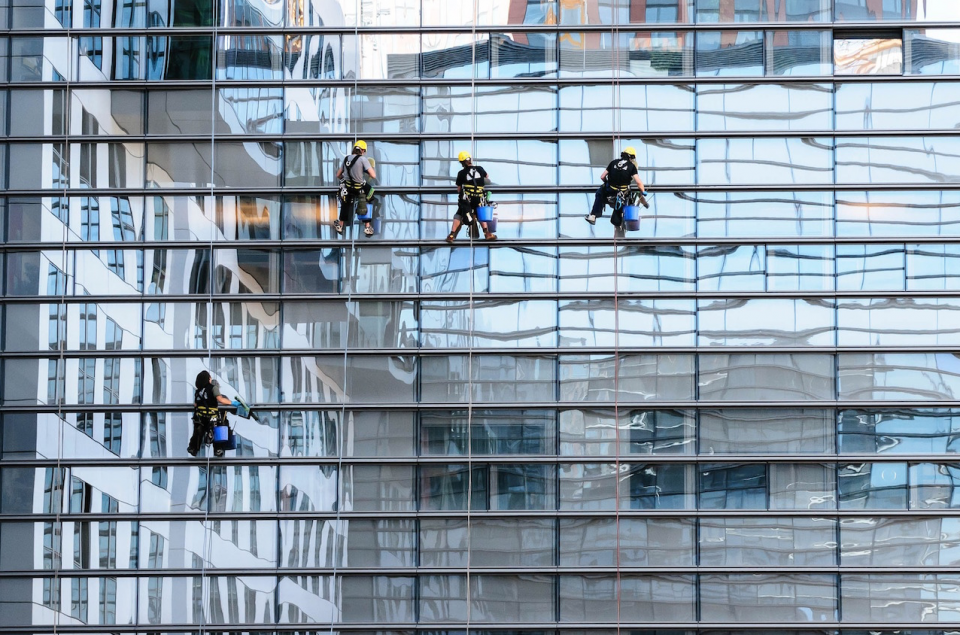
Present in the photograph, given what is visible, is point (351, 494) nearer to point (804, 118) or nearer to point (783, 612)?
point (783, 612)

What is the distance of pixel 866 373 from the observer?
1742cm

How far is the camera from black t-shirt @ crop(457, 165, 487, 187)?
17156 mm

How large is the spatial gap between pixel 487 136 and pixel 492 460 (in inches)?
225

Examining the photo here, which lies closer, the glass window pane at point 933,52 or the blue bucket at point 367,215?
the blue bucket at point 367,215

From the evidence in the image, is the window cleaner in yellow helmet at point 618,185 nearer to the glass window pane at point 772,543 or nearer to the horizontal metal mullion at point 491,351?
the horizontal metal mullion at point 491,351

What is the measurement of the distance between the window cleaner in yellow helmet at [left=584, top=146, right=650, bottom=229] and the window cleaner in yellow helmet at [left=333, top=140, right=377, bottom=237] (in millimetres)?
3901

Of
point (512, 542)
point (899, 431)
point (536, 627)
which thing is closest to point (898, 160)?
point (899, 431)

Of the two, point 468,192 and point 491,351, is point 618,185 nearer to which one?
point 468,192

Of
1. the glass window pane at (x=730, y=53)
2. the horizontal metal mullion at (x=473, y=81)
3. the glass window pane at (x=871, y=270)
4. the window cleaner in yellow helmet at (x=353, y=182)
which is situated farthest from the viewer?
the glass window pane at (x=730, y=53)

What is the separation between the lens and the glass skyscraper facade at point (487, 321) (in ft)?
56.9

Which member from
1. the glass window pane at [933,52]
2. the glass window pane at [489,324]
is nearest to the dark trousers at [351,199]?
the glass window pane at [489,324]

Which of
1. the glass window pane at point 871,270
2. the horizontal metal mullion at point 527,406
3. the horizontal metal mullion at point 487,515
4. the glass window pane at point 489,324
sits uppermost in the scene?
the glass window pane at point 871,270

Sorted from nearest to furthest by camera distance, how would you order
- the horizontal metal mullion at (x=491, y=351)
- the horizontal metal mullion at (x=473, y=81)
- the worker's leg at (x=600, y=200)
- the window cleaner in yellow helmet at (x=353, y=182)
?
the window cleaner in yellow helmet at (x=353, y=182), the worker's leg at (x=600, y=200), the horizontal metal mullion at (x=491, y=351), the horizontal metal mullion at (x=473, y=81)

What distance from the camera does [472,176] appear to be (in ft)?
56.3
